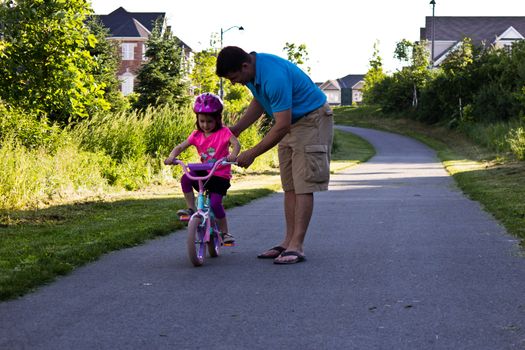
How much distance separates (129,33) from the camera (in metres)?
81.0

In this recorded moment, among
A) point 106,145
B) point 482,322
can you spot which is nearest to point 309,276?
point 482,322

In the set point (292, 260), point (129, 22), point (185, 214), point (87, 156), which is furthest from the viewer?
point (129, 22)

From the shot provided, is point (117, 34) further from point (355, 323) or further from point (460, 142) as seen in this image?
point (355, 323)

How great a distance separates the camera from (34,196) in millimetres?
13242

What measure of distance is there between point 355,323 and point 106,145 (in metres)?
13.7

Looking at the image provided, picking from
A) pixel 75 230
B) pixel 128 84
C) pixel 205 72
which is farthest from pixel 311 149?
pixel 128 84

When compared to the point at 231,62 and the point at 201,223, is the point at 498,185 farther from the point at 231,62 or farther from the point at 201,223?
the point at 231,62

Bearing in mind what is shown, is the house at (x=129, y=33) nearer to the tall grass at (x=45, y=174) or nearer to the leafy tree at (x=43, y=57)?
the tall grass at (x=45, y=174)

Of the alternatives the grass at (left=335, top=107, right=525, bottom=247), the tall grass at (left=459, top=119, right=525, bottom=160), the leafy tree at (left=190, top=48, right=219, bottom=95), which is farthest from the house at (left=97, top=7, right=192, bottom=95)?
the grass at (left=335, top=107, right=525, bottom=247)

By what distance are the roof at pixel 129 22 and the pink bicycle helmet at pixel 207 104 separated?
74.1 m

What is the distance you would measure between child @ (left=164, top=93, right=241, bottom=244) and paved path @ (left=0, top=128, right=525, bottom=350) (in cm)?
59

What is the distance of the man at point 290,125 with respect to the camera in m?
Result: 7.07

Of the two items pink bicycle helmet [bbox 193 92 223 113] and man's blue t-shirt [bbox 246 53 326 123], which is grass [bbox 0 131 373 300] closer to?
pink bicycle helmet [bbox 193 92 223 113]

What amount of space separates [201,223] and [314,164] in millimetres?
1089
